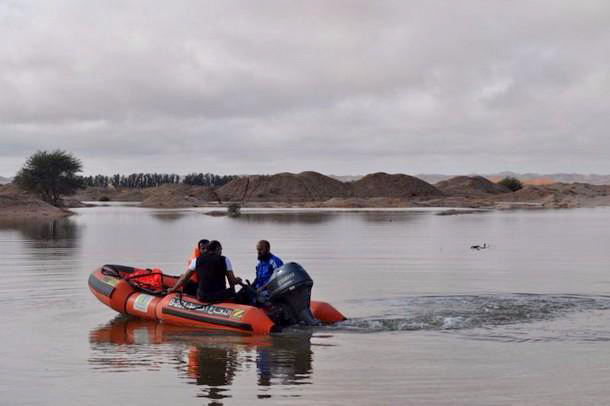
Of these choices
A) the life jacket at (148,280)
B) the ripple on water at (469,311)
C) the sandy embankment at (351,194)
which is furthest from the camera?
the sandy embankment at (351,194)

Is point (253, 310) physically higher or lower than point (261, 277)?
lower

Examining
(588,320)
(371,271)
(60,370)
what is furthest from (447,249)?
(60,370)

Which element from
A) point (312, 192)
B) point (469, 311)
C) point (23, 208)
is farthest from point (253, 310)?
point (312, 192)

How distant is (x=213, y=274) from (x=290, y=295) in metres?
1.43

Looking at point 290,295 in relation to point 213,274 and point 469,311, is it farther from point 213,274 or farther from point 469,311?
point 469,311

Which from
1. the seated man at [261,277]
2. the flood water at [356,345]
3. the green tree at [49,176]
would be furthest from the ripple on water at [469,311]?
the green tree at [49,176]

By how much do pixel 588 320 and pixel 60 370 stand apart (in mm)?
9151

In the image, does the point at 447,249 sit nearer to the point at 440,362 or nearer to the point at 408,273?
the point at 408,273

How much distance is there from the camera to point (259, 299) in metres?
15.2

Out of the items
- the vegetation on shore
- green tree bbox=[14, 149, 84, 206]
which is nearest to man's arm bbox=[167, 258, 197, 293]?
the vegetation on shore

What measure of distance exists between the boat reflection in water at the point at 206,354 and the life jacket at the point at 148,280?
148 centimetres

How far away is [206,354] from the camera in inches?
505

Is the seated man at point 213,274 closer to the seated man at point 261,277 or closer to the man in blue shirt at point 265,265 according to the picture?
the seated man at point 261,277

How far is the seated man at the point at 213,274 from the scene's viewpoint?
49.5 feet
